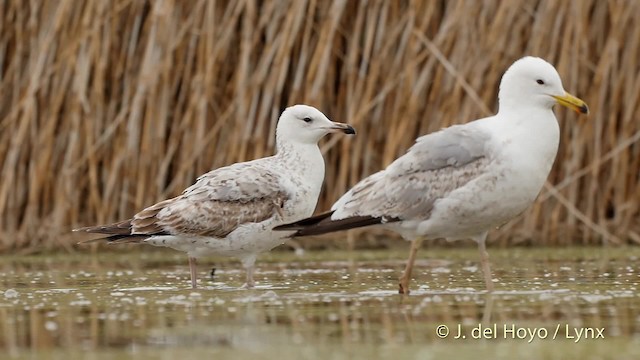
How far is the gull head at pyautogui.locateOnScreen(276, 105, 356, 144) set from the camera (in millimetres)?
7754

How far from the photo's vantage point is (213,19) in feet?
30.9

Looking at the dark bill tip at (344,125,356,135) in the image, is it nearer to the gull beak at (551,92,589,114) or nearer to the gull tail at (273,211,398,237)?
the gull tail at (273,211,398,237)

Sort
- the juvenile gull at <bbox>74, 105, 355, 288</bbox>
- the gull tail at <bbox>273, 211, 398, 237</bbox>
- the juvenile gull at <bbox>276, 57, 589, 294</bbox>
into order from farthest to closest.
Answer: the juvenile gull at <bbox>74, 105, 355, 288</bbox>, the gull tail at <bbox>273, 211, 398, 237</bbox>, the juvenile gull at <bbox>276, 57, 589, 294</bbox>

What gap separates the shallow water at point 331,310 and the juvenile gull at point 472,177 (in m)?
0.33

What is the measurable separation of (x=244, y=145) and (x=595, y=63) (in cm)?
252

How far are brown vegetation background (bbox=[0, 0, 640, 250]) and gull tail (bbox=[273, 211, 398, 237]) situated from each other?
2.49m

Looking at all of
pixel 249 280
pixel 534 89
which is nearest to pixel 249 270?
pixel 249 280

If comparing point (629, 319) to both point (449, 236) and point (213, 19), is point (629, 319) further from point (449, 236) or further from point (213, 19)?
point (213, 19)

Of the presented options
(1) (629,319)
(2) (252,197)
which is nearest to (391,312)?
(1) (629,319)

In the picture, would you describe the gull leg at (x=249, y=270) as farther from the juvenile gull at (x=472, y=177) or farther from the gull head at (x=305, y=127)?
the gull head at (x=305, y=127)

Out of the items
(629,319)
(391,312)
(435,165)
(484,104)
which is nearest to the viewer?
(629,319)

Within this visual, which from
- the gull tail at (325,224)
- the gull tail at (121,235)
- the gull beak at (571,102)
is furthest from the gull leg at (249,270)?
the gull beak at (571,102)

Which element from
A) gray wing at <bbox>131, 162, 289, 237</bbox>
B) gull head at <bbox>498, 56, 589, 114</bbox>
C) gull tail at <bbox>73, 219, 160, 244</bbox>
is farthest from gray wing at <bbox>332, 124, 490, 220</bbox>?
gull tail at <bbox>73, 219, 160, 244</bbox>

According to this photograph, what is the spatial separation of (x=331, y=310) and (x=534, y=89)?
5.86ft
